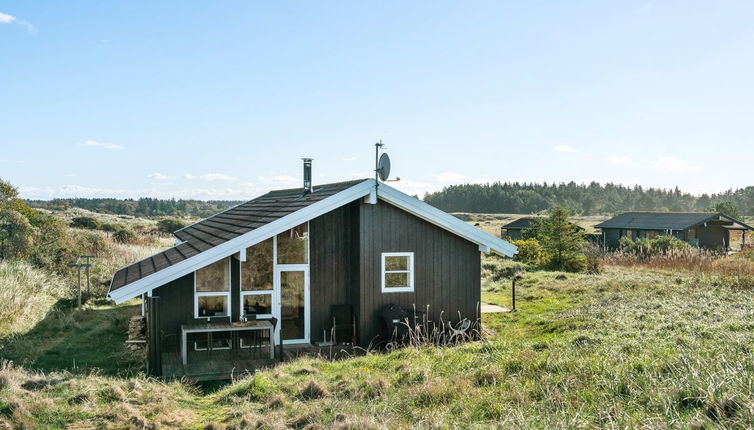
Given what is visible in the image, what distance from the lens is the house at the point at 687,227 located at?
36.4 m

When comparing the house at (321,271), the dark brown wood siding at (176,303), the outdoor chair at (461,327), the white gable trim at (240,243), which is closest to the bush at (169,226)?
the house at (321,271)

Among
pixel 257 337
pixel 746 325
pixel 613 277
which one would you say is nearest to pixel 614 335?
pixel 746 325

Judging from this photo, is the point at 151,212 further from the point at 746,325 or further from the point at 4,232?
the point at 746,325

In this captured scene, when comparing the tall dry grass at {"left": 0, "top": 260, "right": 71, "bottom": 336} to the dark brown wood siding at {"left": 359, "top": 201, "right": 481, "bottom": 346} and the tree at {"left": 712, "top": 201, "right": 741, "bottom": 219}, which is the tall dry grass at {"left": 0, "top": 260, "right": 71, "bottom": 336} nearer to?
the dark brown wood siding at {"left": 359, "top": 201, "right": 481, "bottom": 346}

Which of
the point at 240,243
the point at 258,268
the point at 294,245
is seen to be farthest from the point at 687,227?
the point at 240,243

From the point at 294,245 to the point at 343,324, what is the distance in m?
1.86

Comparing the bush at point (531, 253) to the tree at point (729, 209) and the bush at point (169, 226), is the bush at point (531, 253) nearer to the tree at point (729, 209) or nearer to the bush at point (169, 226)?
the bush at point (169, 226)

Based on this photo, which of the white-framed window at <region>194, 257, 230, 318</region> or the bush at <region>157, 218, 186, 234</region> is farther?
the bush at <region>157, 218, 186, 234</region>

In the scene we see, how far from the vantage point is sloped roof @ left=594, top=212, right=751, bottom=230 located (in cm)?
3659

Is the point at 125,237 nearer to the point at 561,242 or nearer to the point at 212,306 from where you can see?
the point at 212,306

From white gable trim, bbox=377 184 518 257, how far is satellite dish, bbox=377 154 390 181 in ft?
0.65

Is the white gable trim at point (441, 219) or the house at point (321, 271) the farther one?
the white gable trim at point (441, 219)

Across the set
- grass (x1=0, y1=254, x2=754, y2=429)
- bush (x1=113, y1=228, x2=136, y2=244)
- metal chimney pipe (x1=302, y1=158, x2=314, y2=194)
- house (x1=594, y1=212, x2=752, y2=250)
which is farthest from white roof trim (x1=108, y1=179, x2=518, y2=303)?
house (x1=594, y1=212, x2=752, y2=250)

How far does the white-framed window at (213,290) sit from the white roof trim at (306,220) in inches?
32.5
